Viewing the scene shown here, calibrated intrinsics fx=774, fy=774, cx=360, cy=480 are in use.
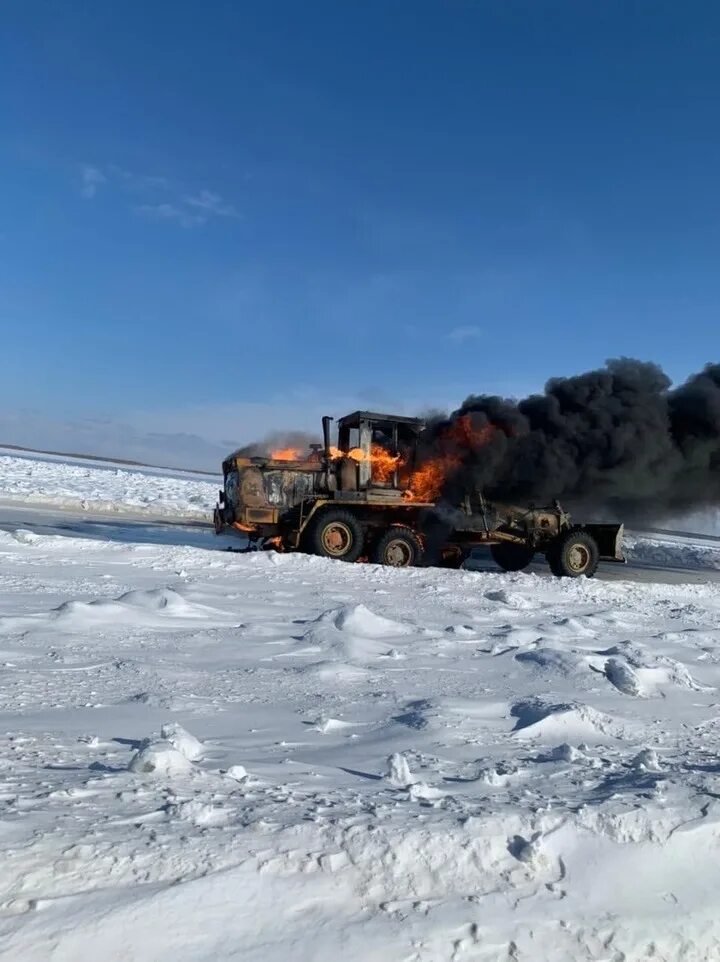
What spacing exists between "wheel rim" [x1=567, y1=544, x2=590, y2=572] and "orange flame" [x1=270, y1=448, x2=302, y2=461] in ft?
16.3

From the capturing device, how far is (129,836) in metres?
2.61

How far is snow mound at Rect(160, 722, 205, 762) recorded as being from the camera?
3.60 metres

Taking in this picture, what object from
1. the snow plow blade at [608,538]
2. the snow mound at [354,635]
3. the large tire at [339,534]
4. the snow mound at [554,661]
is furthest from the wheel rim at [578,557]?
the snow mound at [554,661]

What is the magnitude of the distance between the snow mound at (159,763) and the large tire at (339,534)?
880cm

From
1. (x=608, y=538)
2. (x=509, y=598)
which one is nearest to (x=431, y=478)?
(x=608, y=538)

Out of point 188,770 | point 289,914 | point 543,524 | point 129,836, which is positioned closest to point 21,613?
point 188,770

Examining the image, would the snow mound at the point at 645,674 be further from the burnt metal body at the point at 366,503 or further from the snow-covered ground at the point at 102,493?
the snow-covered ground at the point at 102,493

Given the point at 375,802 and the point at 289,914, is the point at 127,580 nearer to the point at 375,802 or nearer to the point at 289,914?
the point at 375,802

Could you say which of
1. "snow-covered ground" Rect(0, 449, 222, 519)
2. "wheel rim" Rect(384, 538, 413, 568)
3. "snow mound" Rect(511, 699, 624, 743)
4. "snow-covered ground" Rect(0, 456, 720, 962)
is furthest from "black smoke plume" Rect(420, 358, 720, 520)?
"snow-covered ground" Rect(0, 449, 222, 519)

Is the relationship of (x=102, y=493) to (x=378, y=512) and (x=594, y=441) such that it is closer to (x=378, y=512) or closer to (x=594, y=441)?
(x=378, y=512)

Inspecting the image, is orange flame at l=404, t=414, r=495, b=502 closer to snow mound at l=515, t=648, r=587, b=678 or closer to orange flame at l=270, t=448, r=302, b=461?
orange flame at l=270, t=448, r=302, b=461

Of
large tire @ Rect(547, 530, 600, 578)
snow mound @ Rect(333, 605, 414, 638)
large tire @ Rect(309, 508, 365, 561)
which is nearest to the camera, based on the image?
snow mound @ Rect(333, 605, 414, 638)

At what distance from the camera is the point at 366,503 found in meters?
12.6

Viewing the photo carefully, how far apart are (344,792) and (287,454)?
1034 cm
